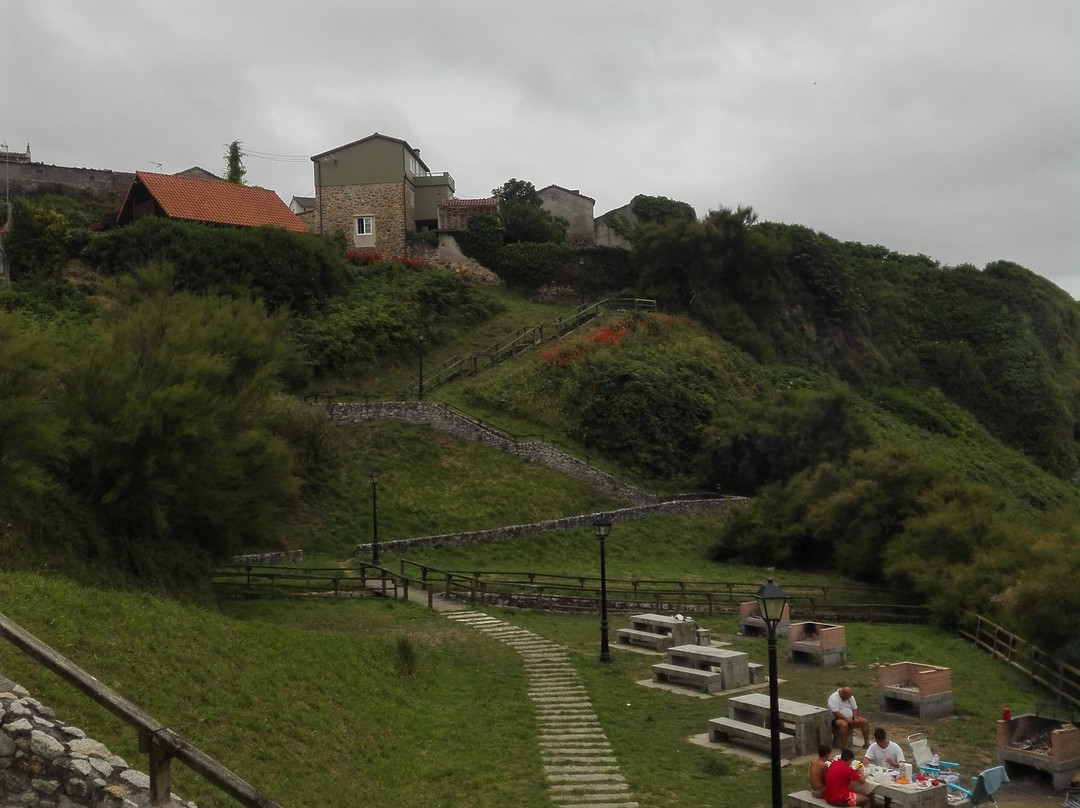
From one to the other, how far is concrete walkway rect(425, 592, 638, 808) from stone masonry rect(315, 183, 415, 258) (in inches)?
1384

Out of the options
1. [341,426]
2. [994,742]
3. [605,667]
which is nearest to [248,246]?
[341,426]

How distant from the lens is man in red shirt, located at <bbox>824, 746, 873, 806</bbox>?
9164 mm

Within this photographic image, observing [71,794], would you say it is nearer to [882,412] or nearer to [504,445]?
[504,445]

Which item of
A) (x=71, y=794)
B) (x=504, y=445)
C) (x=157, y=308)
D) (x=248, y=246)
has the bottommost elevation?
(x=71, y=794)

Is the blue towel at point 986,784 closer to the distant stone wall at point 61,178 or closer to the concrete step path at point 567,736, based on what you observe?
the concrete step path at point 567,736

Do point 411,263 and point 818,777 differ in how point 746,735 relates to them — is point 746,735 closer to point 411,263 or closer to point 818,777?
point 818,777

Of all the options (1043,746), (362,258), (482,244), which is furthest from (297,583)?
(482,244)

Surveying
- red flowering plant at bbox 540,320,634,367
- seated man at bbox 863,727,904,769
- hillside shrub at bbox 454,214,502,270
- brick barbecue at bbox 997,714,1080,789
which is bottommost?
brick barbecue at bbox 997,714,1080,789

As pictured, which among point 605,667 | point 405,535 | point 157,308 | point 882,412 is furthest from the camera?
point 882,412

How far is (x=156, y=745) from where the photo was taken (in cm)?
636

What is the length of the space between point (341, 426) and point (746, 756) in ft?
78.2

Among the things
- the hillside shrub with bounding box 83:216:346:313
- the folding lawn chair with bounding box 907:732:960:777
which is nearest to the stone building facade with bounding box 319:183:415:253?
the hillside shrub with bounding box 83:216:346:313

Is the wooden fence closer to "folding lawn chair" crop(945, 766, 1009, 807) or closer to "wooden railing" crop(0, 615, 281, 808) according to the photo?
"folding lawn chair" crop(945, 766, 1009, 807)

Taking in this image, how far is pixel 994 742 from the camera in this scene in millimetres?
12203
